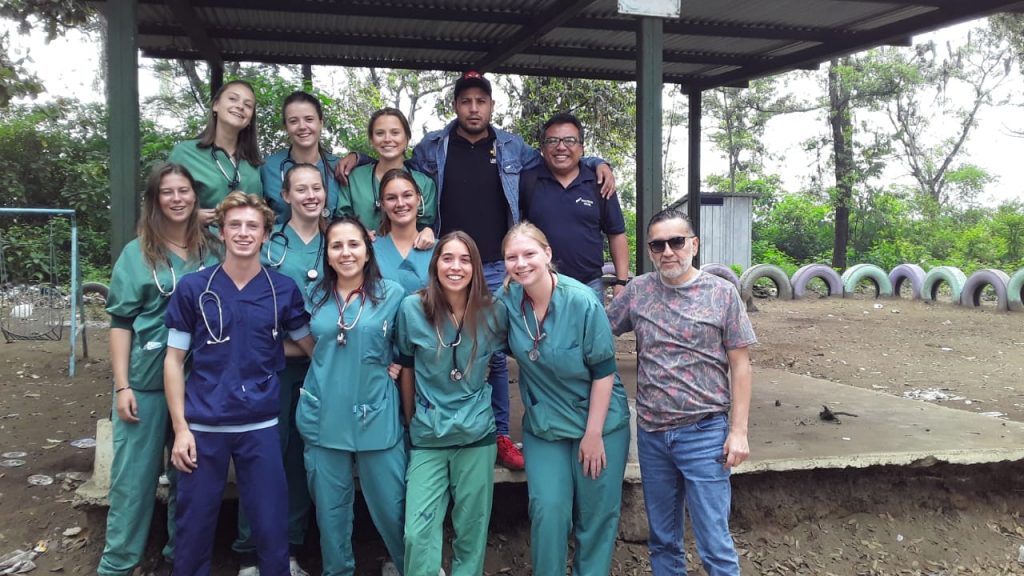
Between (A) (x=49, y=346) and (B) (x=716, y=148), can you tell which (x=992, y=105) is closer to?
(B) (x=716, y=148)

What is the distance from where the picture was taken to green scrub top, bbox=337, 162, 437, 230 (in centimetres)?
368

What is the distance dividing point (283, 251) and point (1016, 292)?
534 inches

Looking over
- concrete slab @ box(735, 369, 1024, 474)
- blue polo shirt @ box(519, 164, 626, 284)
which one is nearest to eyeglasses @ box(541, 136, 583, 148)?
blue polo shirt @ box(519, 164, 626, 284)

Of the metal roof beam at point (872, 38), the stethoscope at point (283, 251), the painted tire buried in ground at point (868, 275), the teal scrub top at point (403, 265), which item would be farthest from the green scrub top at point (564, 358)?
the painted tire buried in ground at point (868, 275)

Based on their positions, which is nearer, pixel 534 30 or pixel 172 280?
pixel 172 280

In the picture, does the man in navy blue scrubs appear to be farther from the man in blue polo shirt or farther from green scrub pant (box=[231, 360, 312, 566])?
the man in blue polo shirt

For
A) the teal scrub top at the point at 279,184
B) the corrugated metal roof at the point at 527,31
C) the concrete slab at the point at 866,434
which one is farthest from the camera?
the corrugated metal roof at the point at 527,31

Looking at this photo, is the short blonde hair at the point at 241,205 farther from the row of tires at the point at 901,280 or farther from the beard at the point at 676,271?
the row of tires at the point at 901,280

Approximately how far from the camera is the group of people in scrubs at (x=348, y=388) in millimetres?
2938

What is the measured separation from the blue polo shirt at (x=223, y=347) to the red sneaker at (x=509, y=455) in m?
1.23

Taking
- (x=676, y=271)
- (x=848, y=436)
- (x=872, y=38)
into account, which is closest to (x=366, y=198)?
(x=676, y=271)

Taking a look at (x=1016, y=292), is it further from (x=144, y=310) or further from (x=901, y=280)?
→ (x=144, y=310)

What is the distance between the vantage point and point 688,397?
303 cm

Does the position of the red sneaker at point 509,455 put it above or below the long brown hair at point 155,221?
below
